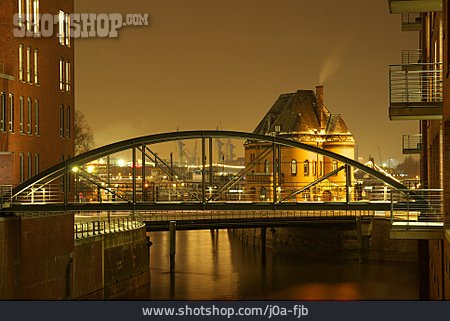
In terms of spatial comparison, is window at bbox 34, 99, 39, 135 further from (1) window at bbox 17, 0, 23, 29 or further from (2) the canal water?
(2) the canal water

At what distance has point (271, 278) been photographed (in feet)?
153

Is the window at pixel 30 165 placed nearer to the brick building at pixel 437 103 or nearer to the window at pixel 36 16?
the window at pixel 36 16

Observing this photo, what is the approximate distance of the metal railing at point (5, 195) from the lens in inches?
1098

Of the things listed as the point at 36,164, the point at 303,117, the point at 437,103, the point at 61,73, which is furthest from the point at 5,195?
the point at 303,117

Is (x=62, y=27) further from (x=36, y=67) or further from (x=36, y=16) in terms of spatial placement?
(x=36, y=67)

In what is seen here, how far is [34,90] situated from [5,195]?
5.27 m

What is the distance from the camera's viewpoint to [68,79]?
3612 cm

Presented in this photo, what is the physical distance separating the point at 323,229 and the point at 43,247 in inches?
1234

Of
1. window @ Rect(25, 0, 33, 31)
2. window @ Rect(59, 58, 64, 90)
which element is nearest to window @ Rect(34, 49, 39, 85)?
window @ Rect(25, 0, 33, 31)

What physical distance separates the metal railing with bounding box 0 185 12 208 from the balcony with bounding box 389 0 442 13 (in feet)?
40.9

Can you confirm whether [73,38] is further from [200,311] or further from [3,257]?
[200,311]

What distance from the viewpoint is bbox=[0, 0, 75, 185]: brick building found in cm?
3067

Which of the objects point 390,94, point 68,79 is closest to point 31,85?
point 68,79

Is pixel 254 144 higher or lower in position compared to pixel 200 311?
higher
